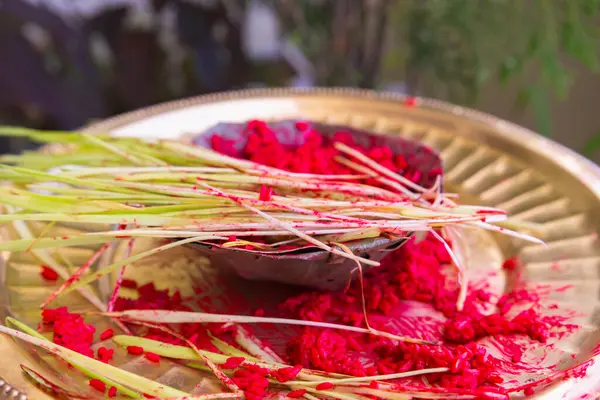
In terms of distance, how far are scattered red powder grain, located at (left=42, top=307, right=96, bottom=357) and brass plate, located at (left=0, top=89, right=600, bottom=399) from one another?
0.03 meters

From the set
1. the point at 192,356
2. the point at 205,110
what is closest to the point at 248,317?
the point at 192,356

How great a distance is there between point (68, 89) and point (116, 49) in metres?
0.17

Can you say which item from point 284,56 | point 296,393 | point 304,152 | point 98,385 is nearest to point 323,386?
point 296,393

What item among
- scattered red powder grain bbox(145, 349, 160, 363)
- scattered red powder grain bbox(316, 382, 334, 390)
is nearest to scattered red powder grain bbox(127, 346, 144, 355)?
scattered red powder grain bbox(145, 349, 160, 363)

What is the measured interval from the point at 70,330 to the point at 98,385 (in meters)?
0.10

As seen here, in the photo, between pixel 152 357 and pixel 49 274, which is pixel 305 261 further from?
pixel 49 274

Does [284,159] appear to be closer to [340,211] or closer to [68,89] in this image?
[340,211]

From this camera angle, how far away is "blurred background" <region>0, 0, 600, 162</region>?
141cm

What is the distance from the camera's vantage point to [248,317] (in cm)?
69

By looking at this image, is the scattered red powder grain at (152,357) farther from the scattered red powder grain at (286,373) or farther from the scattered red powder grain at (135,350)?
the scattered red powder grain at (286,373)

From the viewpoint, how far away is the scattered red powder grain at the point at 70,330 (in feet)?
2.19

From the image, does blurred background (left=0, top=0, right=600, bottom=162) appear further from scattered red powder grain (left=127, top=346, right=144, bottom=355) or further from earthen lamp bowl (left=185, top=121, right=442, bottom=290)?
scattered red powder grain (left=127, top=346, right=144, bottom=355)

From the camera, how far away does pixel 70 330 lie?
678 millimetres

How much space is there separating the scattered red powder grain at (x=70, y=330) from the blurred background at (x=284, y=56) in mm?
952
